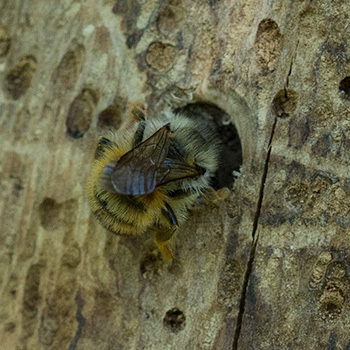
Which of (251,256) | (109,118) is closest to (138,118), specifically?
(109,118)

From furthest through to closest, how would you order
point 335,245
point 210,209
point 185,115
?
point 185,115 < point 210,209 < point 335,245

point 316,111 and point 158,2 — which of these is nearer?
point 316,111

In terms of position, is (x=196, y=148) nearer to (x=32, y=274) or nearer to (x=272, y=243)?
(x=272, y=243)

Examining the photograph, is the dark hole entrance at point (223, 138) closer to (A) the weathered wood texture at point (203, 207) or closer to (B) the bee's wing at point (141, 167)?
(A) the weathered wood texture at point (203, 207)

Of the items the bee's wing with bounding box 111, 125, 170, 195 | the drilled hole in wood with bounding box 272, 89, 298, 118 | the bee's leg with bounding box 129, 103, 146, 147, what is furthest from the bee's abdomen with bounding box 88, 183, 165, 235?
the drilled hole in wood with bounding box 272, 89, 298, 118

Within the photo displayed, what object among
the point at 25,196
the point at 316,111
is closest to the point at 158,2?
the point at 316,111

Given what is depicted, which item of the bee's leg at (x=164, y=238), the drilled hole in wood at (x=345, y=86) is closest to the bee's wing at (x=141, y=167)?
the bee's leg at (x=164, y=238)

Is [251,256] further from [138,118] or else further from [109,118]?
[109,118]
